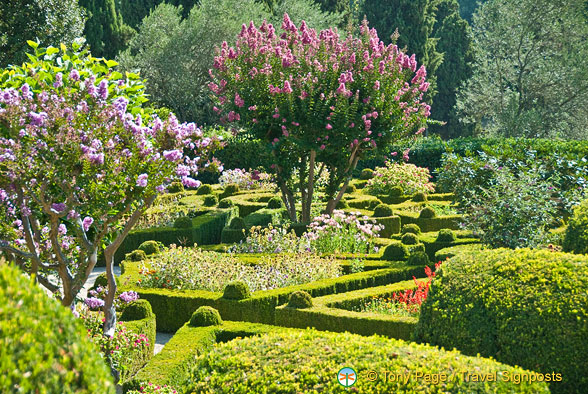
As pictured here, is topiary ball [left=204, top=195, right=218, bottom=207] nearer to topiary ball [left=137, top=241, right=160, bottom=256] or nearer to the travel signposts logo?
topiary ball [left=137, top=241, right=160, bottom=256]

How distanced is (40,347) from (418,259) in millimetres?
8886

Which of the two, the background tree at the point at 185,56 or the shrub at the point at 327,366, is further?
the background tree at the point at 185,56

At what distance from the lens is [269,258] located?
11094 mm

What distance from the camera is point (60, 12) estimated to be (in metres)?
26.9

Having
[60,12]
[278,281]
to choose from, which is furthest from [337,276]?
[60,12]

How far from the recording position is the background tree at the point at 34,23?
26.6 m

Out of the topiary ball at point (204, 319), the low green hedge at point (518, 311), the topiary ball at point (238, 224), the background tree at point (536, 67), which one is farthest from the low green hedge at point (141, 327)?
the background tree at point (536, 67)

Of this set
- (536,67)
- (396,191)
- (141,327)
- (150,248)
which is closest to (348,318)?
(141,327)

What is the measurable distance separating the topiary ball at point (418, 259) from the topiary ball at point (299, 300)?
9.18ft

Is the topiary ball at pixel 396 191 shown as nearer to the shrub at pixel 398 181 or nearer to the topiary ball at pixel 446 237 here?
the shrub at pixel 398 181

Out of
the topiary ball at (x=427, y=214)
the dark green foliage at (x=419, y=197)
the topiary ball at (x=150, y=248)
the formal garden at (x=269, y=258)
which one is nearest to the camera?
the formal garden at (x=269, y=258)

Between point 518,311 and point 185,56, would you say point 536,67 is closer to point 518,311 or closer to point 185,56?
point 185,56

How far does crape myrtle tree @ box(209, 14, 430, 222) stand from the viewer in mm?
13523

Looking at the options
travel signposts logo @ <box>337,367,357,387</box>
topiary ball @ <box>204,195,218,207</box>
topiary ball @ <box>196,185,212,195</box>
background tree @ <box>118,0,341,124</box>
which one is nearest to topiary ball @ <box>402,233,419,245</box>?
topiary ball @ <box>204,195,218,207</box>
